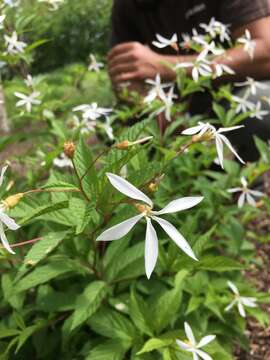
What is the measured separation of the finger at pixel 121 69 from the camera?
160 centimetres

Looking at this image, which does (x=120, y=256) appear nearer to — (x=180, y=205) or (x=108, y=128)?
(x=108, y=128)

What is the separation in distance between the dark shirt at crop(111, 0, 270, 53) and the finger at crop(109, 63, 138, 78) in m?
0.37

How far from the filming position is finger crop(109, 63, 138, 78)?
63.0 inches

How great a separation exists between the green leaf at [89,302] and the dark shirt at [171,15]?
3.59ft

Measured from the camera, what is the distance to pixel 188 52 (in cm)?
156

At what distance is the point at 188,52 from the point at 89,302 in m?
0.96

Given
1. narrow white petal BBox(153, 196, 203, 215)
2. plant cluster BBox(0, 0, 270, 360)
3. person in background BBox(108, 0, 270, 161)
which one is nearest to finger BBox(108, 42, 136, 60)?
person in background BBox(108, 0, 270, 161)

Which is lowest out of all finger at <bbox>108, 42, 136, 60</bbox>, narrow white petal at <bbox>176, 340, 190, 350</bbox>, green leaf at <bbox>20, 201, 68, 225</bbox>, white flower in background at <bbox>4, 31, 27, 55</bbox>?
narrow white petal at <bbox>176, 340, 190, 350</bbox>

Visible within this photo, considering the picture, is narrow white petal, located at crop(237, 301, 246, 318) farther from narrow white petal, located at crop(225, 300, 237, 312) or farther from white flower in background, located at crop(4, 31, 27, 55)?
white flower in background, located at crop(4, 31, 27, 55)

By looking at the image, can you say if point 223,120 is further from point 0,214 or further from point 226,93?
point 0,214

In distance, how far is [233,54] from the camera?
1513 mm

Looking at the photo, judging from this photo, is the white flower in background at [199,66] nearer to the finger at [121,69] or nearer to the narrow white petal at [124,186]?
the finger at [121,69]

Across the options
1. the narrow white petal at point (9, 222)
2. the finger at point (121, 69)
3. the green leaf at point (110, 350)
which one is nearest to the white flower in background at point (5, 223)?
the narrow white petal at point (9, 222)

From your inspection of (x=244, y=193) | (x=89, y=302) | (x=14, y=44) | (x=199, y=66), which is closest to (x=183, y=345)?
(x=89, y=302)
